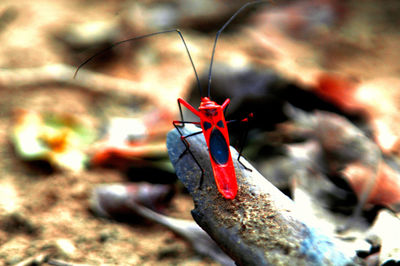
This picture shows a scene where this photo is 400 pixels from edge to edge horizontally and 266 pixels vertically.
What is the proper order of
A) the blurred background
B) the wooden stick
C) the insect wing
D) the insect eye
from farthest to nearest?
the blurred background → the insect eye → the insect wing → the wooden stick

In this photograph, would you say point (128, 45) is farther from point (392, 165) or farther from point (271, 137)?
point (392, 165)

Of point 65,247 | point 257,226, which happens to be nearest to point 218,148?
point 257,226

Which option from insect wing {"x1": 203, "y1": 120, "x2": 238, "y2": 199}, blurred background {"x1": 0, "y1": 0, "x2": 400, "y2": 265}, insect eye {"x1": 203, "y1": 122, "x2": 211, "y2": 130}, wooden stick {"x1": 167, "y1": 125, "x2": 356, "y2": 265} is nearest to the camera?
wooden stick {"x1": 167, "y1": 125, "x2": 356, "y2": 265}

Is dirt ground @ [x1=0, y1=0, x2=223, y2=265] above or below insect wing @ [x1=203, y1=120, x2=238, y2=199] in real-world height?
below

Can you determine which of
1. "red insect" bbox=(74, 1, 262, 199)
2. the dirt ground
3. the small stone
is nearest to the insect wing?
"red insect" bbox=(74, 1, 262, 199)

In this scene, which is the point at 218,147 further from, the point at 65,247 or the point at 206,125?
the point at 65,247

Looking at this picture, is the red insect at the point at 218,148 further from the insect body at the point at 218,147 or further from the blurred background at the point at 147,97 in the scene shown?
the blurred background at the point at 147,97

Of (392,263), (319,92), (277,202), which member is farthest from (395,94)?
(277,202)

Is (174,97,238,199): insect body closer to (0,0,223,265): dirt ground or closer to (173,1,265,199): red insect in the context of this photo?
(173,1,265,199): red insect

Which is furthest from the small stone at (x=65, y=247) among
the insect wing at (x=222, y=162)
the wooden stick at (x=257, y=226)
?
the insect wing at (x=222, y=162)
